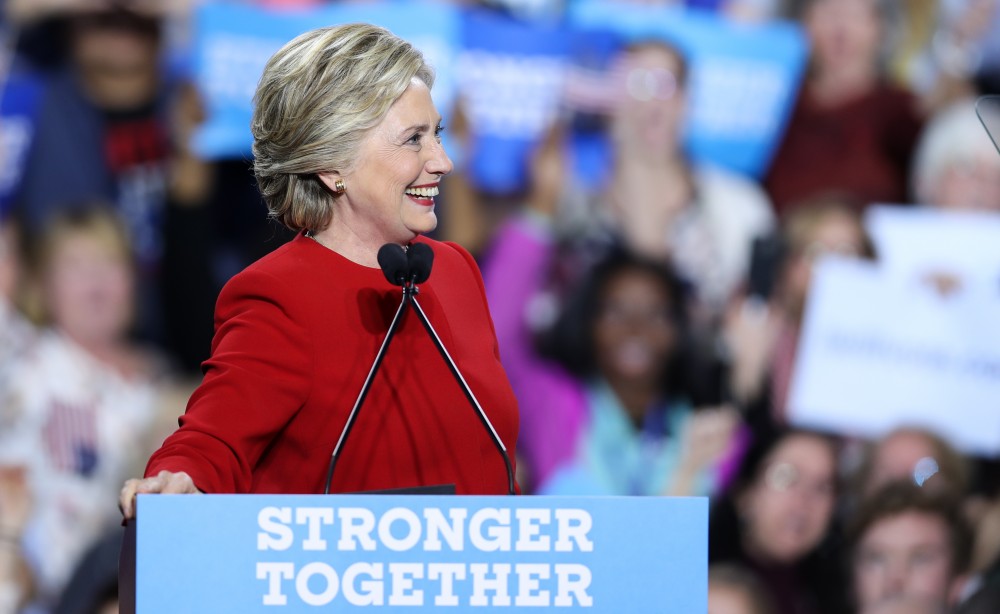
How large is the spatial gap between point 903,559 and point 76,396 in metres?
2.93

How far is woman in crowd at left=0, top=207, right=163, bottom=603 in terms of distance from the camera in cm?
427

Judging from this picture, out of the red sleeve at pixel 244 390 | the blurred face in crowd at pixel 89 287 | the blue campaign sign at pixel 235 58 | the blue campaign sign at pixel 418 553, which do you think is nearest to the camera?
the blue campaign sign at pixel 418 553

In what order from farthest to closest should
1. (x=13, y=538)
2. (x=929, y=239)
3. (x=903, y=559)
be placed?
(x=929, y=239) < (x=903, y=559) < (x=13, y=538)

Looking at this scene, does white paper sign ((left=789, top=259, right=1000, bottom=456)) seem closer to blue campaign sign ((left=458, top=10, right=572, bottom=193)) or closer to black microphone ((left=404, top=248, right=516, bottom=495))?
blue campaign sign ((left=458, top=10, right=572, bottom=193))

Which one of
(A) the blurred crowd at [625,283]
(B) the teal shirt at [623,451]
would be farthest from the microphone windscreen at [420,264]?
(B) the teal shirt at [623,451]

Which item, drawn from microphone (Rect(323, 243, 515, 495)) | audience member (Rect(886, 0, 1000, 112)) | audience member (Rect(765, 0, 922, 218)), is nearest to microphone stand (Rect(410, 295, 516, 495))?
microphone (Rect(323, 243, 515, 495))

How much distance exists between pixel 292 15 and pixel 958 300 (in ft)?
8.75

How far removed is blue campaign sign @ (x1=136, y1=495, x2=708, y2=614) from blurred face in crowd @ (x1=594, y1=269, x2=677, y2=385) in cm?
328

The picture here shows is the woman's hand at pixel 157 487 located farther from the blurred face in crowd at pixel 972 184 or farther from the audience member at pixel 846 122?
the blurred face in crowd at pixel 972 184

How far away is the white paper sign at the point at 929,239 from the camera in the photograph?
4.99 m

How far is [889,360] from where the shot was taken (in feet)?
16.3

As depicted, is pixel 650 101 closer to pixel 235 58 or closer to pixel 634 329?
pixel 634 329

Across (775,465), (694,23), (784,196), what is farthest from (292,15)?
(775,465)

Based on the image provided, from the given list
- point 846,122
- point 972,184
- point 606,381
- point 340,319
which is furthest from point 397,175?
point 972,184
